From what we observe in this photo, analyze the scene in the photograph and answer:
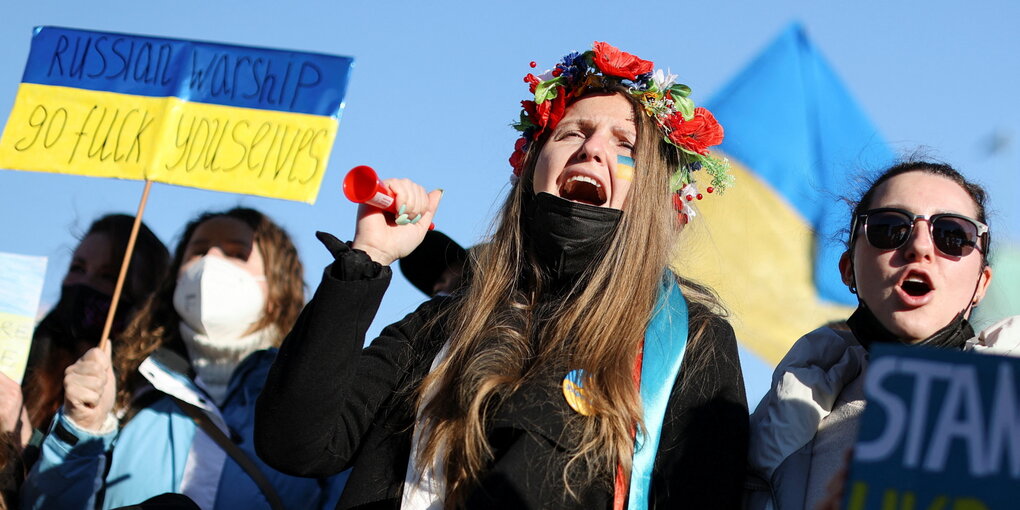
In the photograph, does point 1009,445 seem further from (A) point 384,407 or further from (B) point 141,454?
(B) point 141,454

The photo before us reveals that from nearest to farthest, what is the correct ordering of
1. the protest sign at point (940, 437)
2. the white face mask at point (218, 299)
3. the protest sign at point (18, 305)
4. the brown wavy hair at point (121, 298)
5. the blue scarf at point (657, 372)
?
the protest sign at point (940, 437)
the blue scarf at point (657, 372)
the protest sign at point (18, 305)
the white face mask at point (218, 299)
the brown wavy hair at point (121, 298)

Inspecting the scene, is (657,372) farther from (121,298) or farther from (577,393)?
(121,298)

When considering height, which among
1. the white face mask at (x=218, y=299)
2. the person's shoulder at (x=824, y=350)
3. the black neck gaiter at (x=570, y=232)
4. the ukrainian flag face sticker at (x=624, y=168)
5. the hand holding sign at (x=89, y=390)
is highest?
the ukrainian flag face sticker at (x=624, y=168)

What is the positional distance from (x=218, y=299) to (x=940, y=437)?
338 centimetres

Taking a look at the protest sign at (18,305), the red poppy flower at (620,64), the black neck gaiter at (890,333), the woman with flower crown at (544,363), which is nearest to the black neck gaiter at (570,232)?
the woman with flower crown at (544,363)

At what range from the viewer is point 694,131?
3.81 m

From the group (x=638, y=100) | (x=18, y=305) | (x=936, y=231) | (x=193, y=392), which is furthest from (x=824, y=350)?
(x=18, y=305)

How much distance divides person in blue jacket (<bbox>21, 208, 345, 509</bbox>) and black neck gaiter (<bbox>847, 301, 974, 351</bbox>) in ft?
6.55

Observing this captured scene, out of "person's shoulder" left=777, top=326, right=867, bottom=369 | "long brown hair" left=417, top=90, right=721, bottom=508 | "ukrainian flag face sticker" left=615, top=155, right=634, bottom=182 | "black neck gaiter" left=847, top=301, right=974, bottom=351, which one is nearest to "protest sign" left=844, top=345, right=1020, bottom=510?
"black neck gaiter" left=847, top=301, right=974, bottom=351

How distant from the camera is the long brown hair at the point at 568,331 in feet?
10.0

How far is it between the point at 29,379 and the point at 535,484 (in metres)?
3.04

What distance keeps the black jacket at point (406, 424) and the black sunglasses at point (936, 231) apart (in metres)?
0.52

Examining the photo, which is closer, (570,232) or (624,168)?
(570,232)

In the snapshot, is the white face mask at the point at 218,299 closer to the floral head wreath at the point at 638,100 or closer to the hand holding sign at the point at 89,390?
the hand holding sign at the point at 89,390
